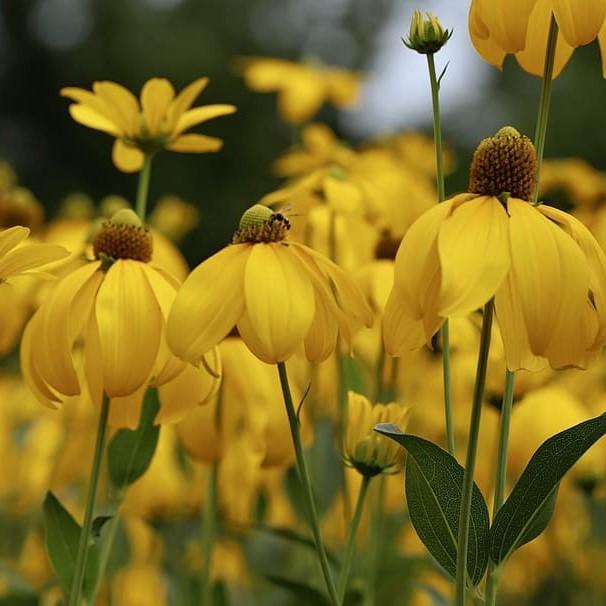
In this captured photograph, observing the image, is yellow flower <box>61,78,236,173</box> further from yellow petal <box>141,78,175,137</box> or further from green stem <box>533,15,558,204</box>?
green stem <box>533,15,558,204</box>

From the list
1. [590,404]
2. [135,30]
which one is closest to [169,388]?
[590,404]

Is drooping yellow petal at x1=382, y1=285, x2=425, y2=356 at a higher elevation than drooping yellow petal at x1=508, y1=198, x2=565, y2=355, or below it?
below

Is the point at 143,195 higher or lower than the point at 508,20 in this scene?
lower

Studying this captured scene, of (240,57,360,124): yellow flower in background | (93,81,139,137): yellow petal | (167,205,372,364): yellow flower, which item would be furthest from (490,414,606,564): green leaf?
(240,57,360,124): yellow flower in background

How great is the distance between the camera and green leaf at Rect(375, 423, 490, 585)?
657 millimetres

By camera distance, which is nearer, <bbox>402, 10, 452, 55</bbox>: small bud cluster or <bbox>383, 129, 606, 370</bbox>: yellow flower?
<bbox>383, 129, 606, 370</bbox>: yellow flower

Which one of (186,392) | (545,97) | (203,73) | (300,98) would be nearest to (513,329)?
(545,97)

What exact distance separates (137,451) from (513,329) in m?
0.30

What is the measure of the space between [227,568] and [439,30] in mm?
1089

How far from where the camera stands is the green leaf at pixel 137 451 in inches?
33.1

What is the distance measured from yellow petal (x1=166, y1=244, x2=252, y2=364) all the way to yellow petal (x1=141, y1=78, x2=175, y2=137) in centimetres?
33

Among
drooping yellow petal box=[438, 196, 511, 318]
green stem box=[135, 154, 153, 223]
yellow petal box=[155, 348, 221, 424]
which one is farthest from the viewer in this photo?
green stem box=[135, 154, 153, 223]

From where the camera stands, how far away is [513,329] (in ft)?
2.19

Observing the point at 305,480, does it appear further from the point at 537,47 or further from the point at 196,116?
the point at 196,116
